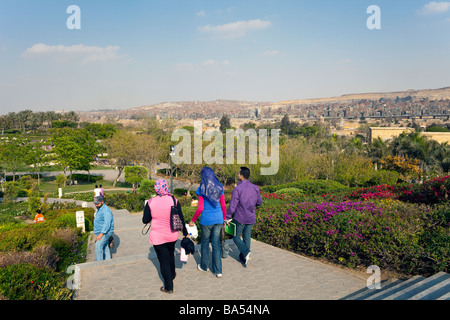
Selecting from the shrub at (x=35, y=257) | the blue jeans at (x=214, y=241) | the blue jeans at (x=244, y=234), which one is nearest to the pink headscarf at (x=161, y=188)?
the blue jeans at (x=214, y=241)

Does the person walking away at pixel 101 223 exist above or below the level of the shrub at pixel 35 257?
above

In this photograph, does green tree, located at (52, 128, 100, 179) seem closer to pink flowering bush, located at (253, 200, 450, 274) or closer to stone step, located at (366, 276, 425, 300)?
pink flowering bush, located at (253, 200, 450, 274)

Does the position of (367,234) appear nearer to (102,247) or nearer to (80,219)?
(102,247)

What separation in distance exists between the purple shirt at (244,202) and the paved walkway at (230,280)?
0.87m

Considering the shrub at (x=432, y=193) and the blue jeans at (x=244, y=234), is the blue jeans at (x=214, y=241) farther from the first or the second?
the shrub at (x=432, y=193)

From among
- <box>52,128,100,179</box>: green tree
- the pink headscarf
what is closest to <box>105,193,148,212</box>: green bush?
the pink headscarf

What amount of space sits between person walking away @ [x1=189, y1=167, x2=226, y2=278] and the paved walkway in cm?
46

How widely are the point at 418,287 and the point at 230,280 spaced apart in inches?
99.4

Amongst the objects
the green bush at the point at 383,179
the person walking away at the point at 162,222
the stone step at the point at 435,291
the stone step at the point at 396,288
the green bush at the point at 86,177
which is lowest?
the green bush at the point at 86,177

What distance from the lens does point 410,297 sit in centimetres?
417

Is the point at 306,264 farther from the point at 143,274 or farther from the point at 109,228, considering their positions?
the point at 109,228

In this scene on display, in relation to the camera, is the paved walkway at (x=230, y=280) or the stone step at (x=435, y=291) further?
the paved walkway at (x=230, y=280)

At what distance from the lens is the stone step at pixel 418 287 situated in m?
4.17

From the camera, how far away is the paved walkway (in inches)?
184
